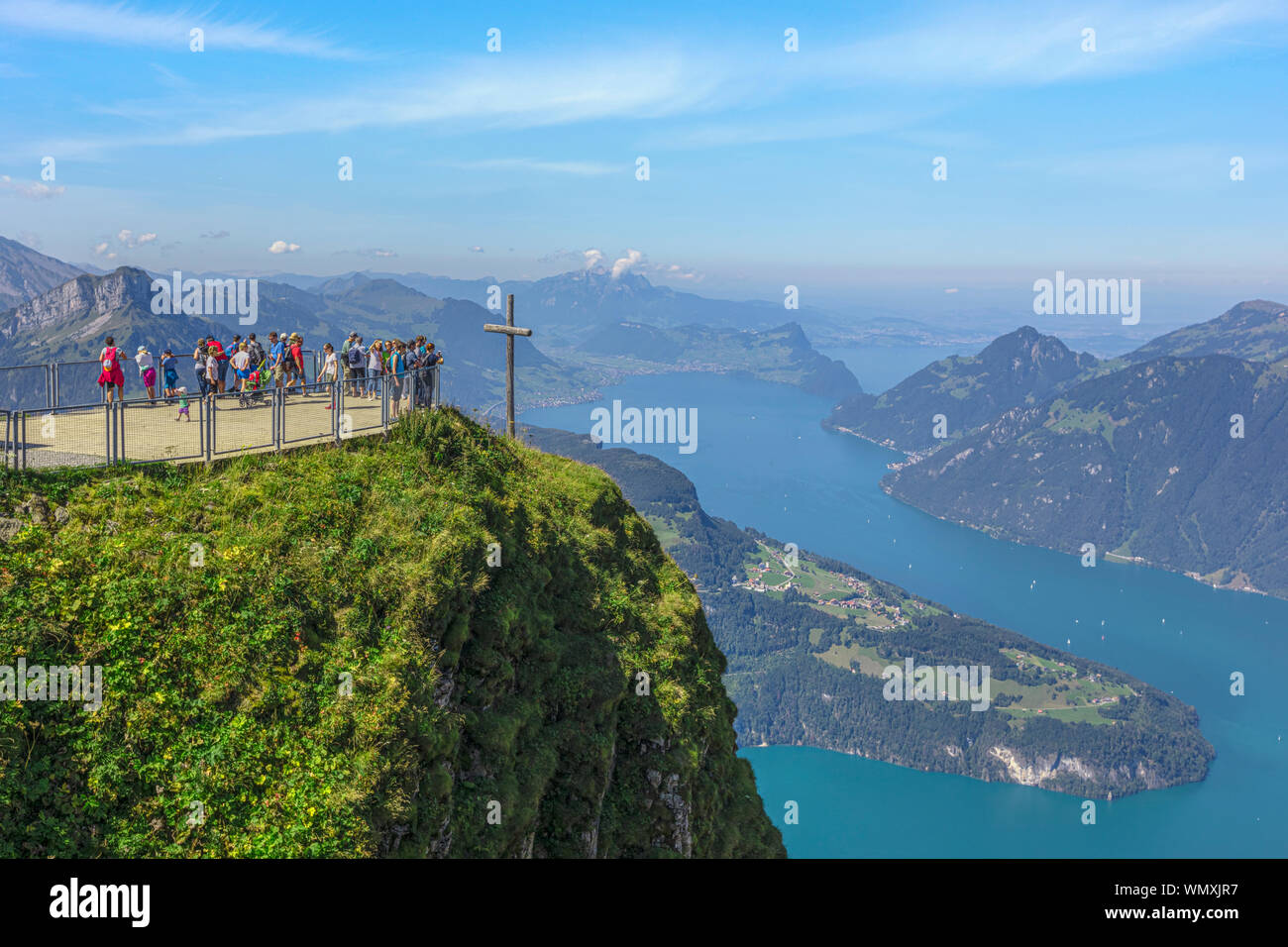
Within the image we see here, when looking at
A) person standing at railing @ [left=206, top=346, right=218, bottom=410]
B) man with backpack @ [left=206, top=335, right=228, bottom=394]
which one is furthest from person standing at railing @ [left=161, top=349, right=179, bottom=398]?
man with backpack @ [left=206, top=335, right=228, bottom=394]

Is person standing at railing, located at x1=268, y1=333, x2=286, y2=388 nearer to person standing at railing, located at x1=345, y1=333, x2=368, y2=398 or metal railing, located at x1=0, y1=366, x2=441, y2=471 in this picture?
metal railing, located at x1=0, y1=366, x2=441, y2=471

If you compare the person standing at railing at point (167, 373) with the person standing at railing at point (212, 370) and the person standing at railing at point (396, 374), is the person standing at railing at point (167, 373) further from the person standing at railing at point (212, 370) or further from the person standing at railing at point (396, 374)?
the person standing at railing at point (396, 374)

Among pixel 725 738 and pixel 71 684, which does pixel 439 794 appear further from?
pixel 725 738

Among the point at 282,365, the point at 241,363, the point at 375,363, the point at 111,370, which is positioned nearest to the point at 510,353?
the point at 375,363

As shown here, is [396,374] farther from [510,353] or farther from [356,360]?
[510,353]

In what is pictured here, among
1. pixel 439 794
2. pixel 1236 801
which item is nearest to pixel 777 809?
pixel 1236 801

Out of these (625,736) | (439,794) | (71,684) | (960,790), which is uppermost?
(71,684)
